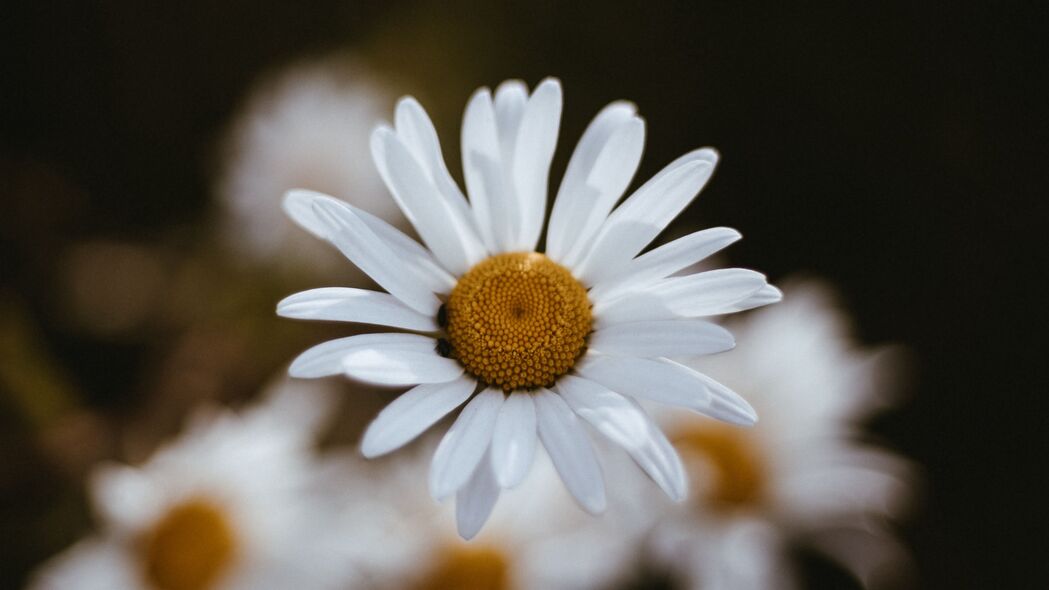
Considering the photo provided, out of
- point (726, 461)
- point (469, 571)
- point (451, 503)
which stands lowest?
point (469, 571)

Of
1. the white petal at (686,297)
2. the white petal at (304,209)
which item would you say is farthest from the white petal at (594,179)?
the white petal at (304,209)

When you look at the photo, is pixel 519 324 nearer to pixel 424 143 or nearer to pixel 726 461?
pixel 424 143

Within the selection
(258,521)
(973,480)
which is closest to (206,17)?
(258,521)

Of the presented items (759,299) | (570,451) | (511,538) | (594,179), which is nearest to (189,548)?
(511,538)

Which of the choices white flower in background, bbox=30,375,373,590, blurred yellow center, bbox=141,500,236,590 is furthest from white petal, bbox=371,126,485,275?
blurred yellow center, bbox=141,500,236,590

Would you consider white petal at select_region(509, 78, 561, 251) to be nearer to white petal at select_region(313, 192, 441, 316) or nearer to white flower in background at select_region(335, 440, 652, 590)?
white petal at select_region(313, 192, 441, 316)

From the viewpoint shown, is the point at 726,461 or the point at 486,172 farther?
the point at 726,461
